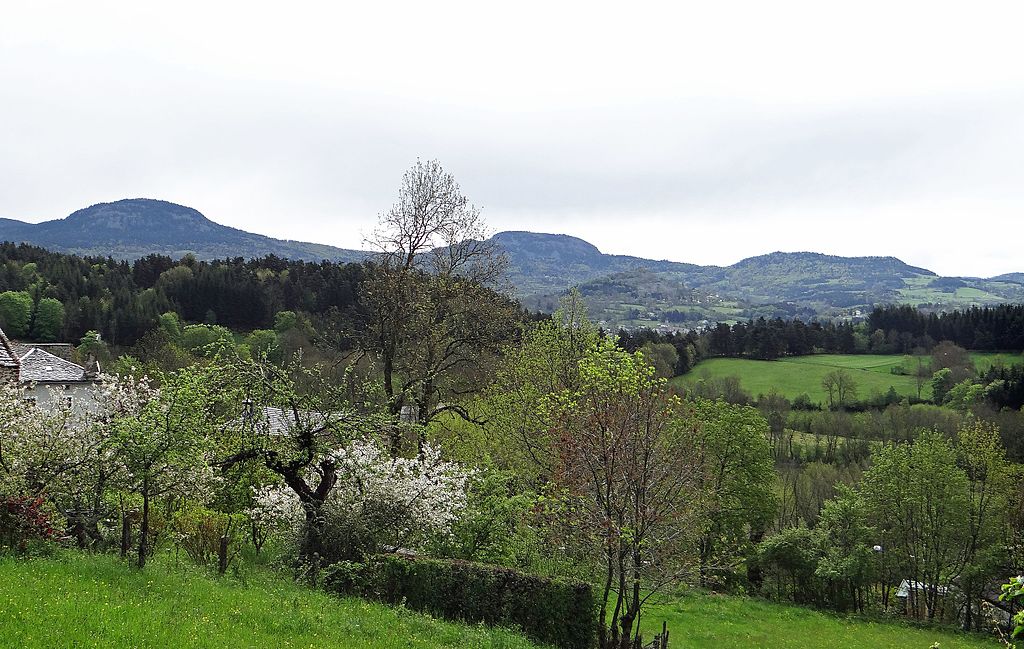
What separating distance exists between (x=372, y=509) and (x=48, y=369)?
5099 centimetres

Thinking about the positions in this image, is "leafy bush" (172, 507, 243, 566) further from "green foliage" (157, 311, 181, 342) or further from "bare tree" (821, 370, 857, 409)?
"bare tree" (821, 370, 857, 409)

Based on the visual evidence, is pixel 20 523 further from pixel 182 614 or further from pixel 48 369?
pixel 48 369

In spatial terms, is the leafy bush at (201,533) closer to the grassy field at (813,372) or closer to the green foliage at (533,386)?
the green foliage at (533,386)

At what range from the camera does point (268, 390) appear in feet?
52.0

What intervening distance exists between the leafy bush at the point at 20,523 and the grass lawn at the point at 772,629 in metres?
16.7

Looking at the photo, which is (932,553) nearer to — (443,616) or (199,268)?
(443,616)

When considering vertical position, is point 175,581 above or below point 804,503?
above

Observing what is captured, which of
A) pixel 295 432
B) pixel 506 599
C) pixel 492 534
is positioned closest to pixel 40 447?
pixel 295 432

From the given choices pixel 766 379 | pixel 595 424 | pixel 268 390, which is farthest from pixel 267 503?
pixel 766 379

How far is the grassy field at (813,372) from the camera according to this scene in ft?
277

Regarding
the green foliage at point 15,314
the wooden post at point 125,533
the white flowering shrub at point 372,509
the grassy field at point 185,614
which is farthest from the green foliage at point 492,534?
the green foliage at point 15,314

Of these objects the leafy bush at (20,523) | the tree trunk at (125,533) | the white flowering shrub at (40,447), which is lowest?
the tree trunk at (125,533)

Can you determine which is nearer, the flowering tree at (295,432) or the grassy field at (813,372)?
the flowering tree at (295,432)

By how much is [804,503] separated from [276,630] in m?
48.2
